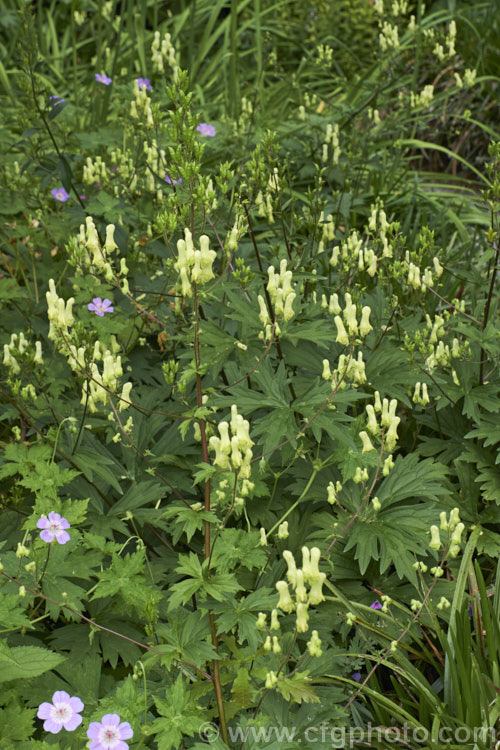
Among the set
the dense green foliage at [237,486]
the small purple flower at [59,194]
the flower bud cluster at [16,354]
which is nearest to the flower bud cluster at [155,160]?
the dense green foliage at [237,486]

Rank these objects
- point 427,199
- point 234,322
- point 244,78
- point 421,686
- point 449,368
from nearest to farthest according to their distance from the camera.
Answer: point 421,686, point 449,368, point 234,322, point 427,199, point 244,78

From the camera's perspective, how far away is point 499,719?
2.25 meters

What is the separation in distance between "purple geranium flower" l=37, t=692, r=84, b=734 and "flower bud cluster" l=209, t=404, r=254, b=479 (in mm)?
818

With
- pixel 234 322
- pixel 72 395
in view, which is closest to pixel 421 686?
pixel 234 322

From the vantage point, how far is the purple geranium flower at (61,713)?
1.91 meters

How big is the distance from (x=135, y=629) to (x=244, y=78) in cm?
634

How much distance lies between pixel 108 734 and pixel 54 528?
69 cm

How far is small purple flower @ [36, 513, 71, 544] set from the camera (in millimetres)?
2234

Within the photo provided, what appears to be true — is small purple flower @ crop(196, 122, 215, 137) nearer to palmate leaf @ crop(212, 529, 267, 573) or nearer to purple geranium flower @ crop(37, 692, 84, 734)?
palmate leaf @ crop(212, 529, 267, 573)

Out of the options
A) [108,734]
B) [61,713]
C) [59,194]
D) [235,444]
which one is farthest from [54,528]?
[59,194]

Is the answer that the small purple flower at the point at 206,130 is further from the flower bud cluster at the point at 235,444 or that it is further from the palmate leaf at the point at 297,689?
the palmate leaf at the point at 297,689

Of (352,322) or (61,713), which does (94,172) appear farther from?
(61,713)

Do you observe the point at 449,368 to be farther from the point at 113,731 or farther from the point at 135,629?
the point at 113,731

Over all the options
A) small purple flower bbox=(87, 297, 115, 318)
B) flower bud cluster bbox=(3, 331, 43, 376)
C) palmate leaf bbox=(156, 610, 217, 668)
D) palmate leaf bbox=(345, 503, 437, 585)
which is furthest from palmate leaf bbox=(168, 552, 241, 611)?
small purple flower bbox=(87, 297, 115, 318)
